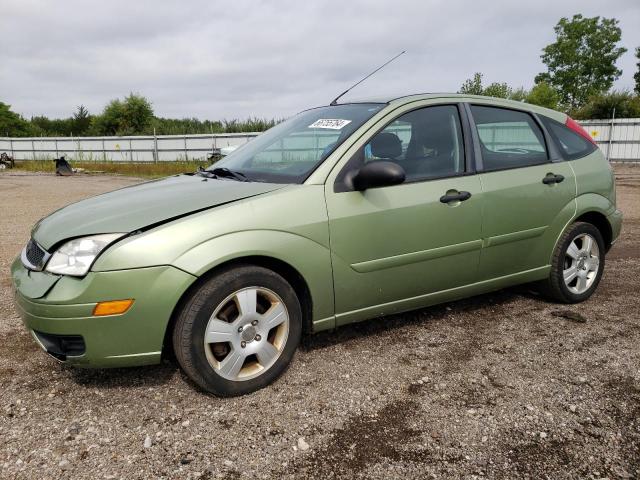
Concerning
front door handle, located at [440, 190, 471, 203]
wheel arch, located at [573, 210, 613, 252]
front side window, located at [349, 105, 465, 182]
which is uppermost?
front side window, located at [349, 105, 465, 182]

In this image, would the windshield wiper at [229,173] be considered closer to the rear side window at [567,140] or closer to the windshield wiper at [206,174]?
the windshield wiper at [206,174]

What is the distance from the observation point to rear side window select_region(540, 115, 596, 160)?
13.4ft

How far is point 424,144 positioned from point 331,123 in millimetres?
615

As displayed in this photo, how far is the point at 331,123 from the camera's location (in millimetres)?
3465

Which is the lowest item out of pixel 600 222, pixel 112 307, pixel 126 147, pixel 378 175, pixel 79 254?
pixel 112 307

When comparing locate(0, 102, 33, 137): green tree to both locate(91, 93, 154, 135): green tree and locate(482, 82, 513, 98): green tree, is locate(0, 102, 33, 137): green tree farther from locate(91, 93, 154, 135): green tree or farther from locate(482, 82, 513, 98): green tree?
locate(482, 82, 513, 98): green tree

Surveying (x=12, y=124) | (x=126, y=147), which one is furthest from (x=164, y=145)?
(x=12, y=124)

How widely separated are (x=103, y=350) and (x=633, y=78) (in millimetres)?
63835

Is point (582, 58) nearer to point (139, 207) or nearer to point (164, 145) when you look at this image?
point (164, 145)

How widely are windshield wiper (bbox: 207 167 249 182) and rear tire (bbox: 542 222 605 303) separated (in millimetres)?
2387

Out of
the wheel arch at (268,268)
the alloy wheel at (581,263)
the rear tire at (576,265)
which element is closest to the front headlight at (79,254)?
the wheel arch at (268,268)

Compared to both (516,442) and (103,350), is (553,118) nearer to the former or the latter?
(516,442)

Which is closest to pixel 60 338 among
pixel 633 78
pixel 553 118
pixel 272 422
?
pixel 272 422

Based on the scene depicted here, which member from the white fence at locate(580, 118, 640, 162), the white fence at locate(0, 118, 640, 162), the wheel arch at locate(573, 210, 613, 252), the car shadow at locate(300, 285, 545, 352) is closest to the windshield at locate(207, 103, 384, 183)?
the car shadow at locate(300, 285, 545, 352)
